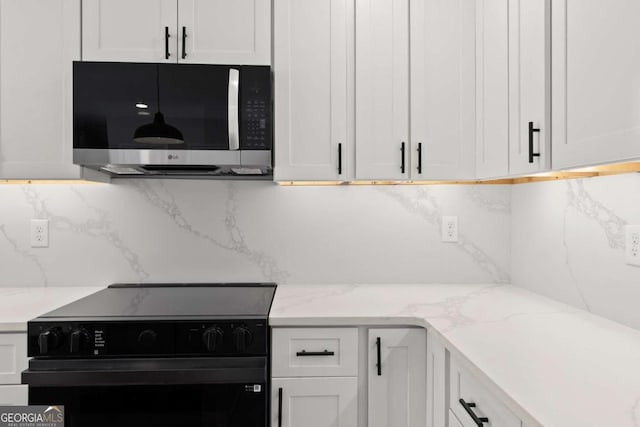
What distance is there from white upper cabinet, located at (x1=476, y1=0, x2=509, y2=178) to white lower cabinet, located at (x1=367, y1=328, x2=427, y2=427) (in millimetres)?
686

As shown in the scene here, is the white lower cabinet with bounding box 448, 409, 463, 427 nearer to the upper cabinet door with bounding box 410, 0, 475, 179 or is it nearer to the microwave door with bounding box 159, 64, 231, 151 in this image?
the upper cabinet door with bounding box 410, 0, 475, 179

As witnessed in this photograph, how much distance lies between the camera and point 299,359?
5.18ft

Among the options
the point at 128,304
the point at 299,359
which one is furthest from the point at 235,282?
the point at 299,359

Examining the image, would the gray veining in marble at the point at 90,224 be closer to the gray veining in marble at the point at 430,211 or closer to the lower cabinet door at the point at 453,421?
the gray veining in marble at the point at 430,211

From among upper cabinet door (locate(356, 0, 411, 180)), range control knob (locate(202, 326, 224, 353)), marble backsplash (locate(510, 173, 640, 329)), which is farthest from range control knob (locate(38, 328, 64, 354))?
marble backsplash (locate(510, 173, 640, 329))

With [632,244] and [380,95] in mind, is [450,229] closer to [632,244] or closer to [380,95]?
[380,95]

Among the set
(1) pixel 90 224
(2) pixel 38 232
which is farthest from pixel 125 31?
(2) pixel 38 232

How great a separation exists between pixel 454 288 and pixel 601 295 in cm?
65

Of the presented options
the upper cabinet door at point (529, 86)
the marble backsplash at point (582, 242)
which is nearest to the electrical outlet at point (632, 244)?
the marble backsplash at point (582, 242)

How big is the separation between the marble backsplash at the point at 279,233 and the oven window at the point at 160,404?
72cm

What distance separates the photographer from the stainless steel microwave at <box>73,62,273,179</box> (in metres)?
1.73

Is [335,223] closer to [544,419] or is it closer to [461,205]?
[461,205]

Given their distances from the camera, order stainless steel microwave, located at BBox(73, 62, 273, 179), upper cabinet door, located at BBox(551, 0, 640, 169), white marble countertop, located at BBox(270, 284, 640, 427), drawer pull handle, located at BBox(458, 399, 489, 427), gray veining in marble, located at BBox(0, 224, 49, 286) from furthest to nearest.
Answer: gray veining in marble, located at BBox(0, 224, 49, 286)
stainless steel microwave, located at BBox(73, 62, 273, 179)
drawer pull handle, located at BBox(458, 399, 489, 427)
upper cabinet door, located at BBox(551, 0, 640, 169)
white marble countertop, located at BBox(270, 284, 640, 427)

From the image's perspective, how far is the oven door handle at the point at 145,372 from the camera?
1475 mm
